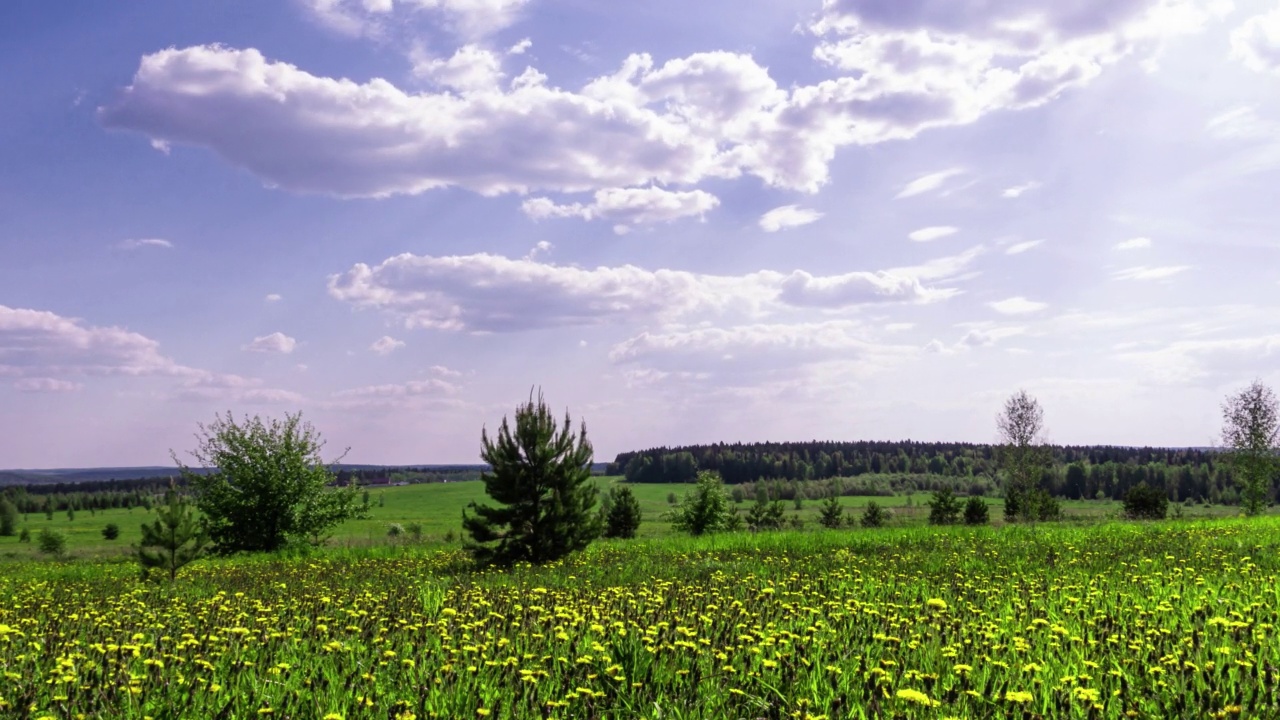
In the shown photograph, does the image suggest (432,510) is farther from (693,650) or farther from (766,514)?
(693,650)

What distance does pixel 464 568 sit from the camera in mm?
16953

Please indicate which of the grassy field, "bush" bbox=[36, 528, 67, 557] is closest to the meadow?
"bush" bbox=[36, 528, 67, 557]

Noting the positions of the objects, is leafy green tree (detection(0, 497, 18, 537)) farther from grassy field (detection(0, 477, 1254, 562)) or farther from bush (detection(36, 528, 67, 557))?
bush (detection(36, 528, 67, 557))

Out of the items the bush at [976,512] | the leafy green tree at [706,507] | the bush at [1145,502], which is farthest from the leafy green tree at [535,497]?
the bush at [1145,502]

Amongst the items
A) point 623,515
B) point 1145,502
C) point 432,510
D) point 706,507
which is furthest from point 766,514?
point 432,510

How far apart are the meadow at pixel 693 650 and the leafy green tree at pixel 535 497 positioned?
21.2 feet

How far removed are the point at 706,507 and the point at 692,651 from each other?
42197mm

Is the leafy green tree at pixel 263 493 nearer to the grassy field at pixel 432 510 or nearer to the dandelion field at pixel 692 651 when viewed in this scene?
the dandelion field at pixel 692 651

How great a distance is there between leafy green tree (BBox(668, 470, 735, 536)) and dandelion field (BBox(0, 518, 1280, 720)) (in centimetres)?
3598

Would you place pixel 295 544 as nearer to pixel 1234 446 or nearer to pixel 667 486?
pixel 1234 446

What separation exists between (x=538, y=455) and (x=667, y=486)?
Answer: 18253cm

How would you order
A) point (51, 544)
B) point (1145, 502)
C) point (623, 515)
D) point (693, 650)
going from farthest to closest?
1. point (51, 544)
2. point (1145, 502)
3. point (623, 515)
4. point (693, 650)

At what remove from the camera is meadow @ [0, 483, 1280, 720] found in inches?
185

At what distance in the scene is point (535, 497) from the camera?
18688mm
